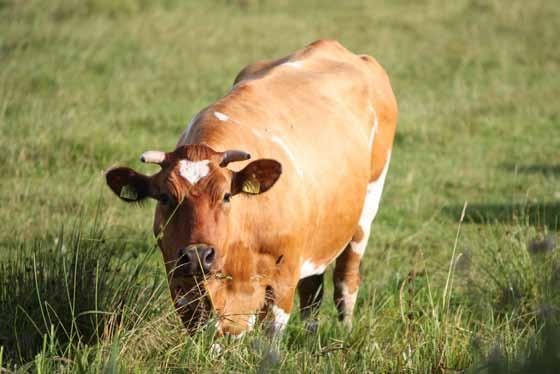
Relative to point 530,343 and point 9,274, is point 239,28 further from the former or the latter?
point 530,343

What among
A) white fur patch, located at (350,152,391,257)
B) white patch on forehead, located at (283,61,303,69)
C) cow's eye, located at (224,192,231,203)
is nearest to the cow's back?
white patch on forehead, located at (283,61,303,69)

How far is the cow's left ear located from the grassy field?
2.12ft

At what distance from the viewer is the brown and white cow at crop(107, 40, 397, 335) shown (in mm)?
4973

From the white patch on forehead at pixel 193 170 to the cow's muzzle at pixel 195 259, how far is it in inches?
14.7

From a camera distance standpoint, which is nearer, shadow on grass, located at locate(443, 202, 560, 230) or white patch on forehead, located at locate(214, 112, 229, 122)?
white patch on forehead, located at locate(214, 112, 229, 122)

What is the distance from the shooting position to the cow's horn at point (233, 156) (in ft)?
16.6

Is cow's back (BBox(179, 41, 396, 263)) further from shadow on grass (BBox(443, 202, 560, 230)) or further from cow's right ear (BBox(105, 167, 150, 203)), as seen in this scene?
shadow on grass (BBox(443, 202, 560, 230))

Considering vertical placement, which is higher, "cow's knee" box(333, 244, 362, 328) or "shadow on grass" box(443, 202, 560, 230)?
"cow's knee" box(333, 244, 362, 328)

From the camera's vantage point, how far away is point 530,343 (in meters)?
4.26

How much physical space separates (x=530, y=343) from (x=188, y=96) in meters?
8.94

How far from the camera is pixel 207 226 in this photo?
487 centimetres

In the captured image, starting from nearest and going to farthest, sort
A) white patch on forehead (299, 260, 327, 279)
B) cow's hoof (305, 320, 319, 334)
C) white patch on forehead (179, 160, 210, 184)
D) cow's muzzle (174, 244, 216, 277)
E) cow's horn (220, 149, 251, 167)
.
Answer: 1. cow's muzzle (174, 244, 216, 277)
2. white patch on forehead (179, 160, 210, 184)
3. cow's horn (220, 149, 251, 167)
4. cow's hoof (305, 320, 319, 334)
5. white patch on forehead (299, 260, 327, 279)

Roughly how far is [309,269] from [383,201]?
3.43 m

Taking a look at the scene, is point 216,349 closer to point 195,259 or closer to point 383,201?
point 195,259
